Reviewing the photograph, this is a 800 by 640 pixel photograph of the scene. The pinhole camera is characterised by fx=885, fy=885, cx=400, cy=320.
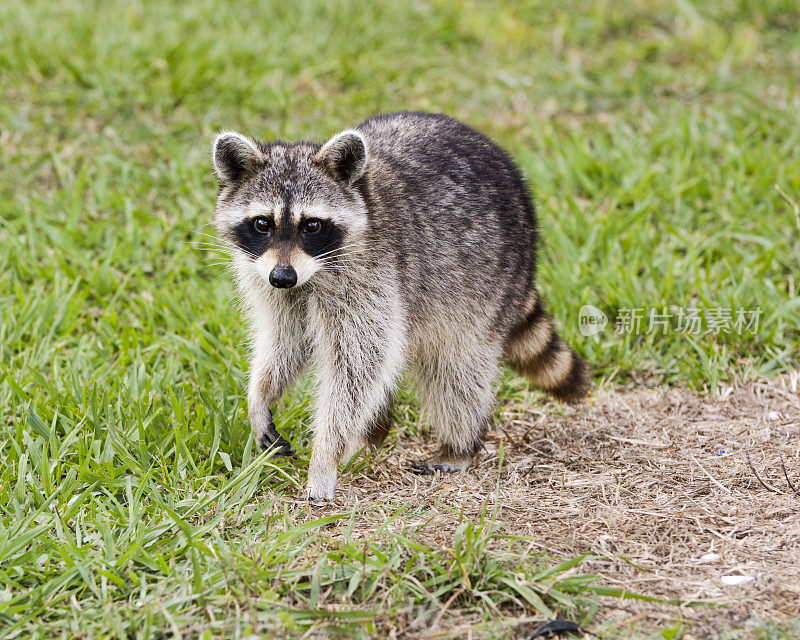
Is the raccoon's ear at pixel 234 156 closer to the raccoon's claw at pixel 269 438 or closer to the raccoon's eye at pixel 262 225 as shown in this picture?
the raccoon's eye at pixel 262 225

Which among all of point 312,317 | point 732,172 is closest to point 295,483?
point 312,317

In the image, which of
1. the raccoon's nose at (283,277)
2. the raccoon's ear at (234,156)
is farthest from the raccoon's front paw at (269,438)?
the raccoon's ear at (234,156)

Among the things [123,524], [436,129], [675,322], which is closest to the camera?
[123,524]

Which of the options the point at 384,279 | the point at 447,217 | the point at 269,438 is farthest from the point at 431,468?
the point at 447,217

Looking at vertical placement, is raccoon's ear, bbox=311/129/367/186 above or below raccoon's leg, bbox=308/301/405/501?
above

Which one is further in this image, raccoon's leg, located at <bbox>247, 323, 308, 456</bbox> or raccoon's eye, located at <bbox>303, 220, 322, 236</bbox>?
raccoon's leg, located at <bbox>247, 323, 308, 456</bbox>

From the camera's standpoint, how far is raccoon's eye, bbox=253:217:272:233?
3021 millimetres

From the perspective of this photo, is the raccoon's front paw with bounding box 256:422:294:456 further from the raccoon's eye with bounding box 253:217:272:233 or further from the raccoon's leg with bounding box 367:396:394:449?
the raccoon's eye with bounding box 253:217:272:233

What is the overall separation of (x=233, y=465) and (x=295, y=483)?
28cm

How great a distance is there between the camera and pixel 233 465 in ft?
10.5

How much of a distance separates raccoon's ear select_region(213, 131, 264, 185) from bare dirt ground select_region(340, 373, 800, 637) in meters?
1.18

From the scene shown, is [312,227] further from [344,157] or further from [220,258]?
[220,258]

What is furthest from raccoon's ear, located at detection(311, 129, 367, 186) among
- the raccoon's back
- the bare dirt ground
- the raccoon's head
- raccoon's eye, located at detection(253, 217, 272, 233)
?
the bare dirt ground

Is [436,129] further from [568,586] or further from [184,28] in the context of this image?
[184,28]
